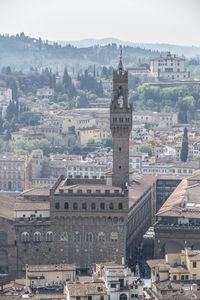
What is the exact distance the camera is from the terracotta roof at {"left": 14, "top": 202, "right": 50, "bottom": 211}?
99.2 meters

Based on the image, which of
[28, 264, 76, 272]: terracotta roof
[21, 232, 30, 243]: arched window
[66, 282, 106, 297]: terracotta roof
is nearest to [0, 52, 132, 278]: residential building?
[21, 232, 30, 243]: arched window

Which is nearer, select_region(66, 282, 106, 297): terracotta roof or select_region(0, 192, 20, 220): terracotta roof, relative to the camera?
select_region(66, 282, 106, 297): terracotta roof

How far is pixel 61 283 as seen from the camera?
297ft

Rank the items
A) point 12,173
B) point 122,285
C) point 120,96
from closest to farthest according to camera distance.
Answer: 1. point 122,285
2. point 120,96
3. point 12,173

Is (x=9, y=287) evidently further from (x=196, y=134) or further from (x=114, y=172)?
(x=196, y=134)

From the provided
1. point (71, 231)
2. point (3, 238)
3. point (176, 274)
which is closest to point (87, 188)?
point (71, 231)

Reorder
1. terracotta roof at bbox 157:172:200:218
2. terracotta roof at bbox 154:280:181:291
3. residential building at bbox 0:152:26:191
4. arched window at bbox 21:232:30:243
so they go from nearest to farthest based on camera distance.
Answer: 1. terracotta roof at bbox 154:280:181:291
2. arched window at bbox 21:232:30:243
3. terracotta roof at bbox 157:172:200:218
4. residential building at bbox 0:152:26:191

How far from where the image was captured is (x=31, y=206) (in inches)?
3939

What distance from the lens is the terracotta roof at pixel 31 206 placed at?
326 ft

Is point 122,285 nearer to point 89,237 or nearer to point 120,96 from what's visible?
point 89,237

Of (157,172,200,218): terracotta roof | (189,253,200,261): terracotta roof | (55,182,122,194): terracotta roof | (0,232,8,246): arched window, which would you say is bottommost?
(189,253,200,261): terracotta roof

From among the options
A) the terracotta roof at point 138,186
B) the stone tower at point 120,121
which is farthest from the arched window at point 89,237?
the terracotta roof at point 138,186

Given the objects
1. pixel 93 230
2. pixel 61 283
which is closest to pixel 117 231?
pixel 93 230

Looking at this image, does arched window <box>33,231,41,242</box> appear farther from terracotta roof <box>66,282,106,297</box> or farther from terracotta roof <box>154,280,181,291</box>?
terracotta roof <box>154,280,181,291</box>
